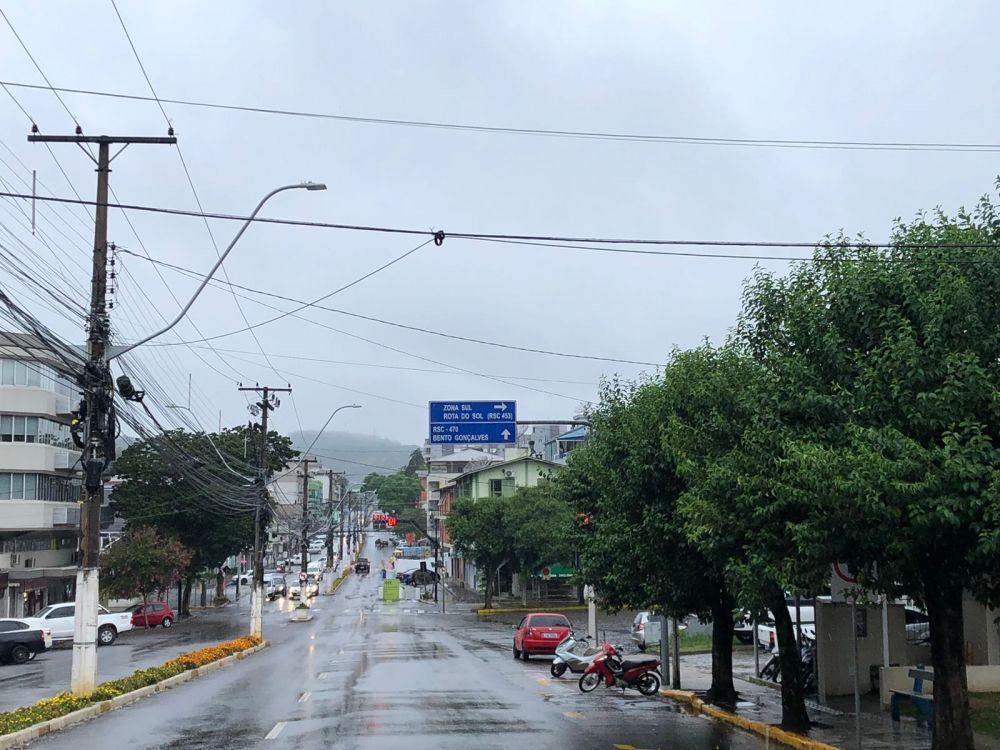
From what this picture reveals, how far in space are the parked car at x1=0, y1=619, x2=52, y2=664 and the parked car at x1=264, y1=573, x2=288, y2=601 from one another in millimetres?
52878

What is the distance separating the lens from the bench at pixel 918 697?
17.4m

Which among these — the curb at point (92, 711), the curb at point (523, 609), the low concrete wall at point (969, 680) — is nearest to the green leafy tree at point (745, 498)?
the low concrete wall at point (969, 680)

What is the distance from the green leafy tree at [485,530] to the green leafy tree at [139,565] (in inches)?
672

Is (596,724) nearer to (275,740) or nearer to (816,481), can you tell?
(275,740)

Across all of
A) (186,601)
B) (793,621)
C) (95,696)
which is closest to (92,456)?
(95,696)

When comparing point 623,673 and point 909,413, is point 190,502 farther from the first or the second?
point 909,413

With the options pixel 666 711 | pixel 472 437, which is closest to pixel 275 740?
pixel 666 711

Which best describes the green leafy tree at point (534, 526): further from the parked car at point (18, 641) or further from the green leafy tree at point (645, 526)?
the green leafy tree at point (645, 526)

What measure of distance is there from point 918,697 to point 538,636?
18.8 m

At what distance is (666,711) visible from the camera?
68.3 feet

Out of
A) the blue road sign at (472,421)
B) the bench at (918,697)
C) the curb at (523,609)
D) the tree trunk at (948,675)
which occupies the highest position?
the blue road sign at (472,421)

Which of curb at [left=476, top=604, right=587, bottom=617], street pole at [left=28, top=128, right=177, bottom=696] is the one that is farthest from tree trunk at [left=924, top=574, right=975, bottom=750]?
curb at [left=476, top=604, right=587, bottom=617]

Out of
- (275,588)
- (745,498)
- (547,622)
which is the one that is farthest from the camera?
(275,588)

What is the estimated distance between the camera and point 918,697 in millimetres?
17672
